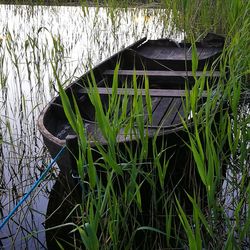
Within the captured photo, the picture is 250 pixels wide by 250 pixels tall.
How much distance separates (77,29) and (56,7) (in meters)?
1.59

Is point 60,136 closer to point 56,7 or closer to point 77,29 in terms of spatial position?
point 77,29

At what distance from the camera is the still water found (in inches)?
100

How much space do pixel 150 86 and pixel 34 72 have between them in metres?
0.90

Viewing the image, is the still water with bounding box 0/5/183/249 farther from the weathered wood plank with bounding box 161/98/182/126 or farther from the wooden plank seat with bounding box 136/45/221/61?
the weathered wood plank with bounding box 161/98/182/126

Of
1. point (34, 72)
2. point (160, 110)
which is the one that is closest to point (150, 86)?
point (160, 110)

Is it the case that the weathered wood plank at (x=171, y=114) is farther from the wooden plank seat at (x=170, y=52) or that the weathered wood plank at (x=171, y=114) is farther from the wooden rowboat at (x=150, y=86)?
the wooden plank seat at (x=170, y=52)

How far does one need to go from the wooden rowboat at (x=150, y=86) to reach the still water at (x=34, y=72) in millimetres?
171

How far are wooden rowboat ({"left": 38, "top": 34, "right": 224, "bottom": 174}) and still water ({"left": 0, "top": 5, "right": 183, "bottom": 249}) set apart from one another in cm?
17

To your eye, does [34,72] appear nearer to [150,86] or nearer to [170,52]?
[150,86]

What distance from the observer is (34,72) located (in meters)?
3.75

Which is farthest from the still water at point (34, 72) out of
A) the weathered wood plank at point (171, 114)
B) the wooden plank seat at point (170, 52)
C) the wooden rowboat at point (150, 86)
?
the weathered wood plank at point (171, 114)

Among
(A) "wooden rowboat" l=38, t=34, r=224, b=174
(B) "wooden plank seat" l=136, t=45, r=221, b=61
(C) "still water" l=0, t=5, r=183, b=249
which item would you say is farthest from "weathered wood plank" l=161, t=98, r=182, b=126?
(B) "wooden plank seat" l=136, t=45, r=221, b=61

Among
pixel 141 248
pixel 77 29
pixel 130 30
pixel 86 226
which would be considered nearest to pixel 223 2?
pixel 130 30

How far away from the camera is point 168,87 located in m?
3.83
